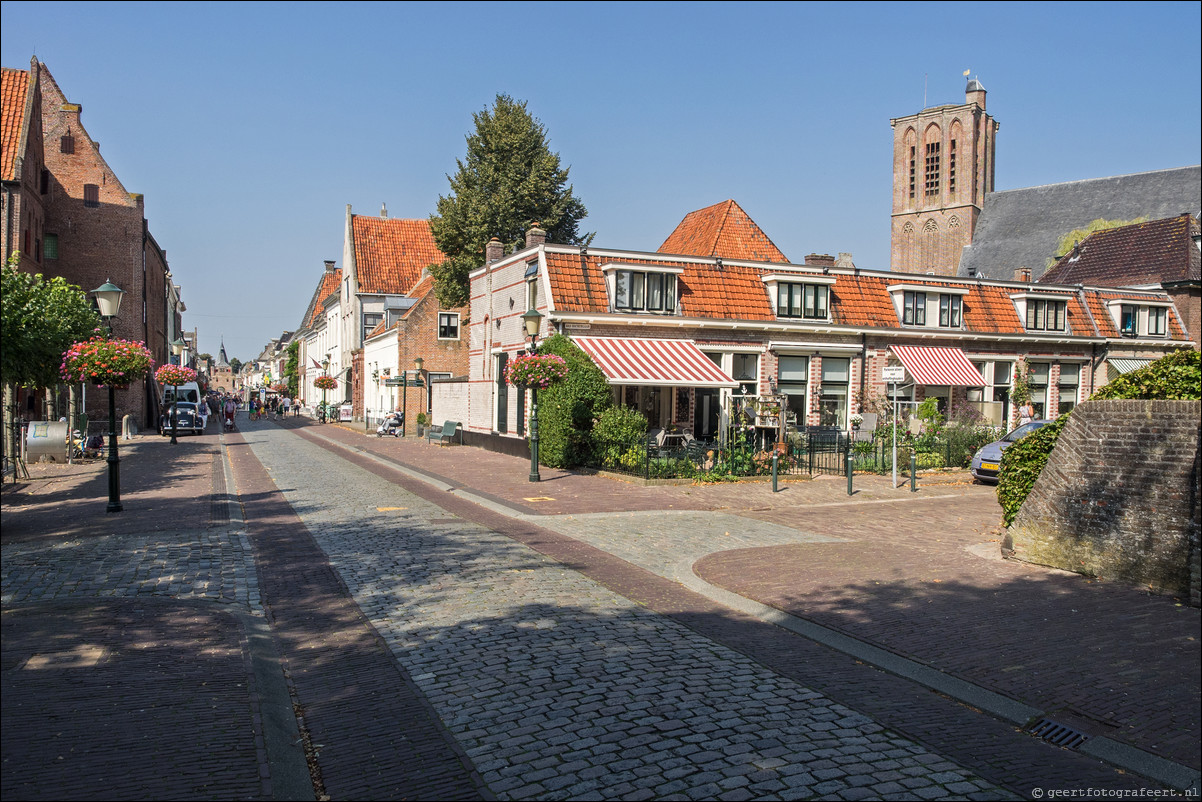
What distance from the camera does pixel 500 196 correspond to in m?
37.8

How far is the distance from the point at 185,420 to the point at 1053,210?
195 ft

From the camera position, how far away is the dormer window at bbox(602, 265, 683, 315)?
24.4 metres

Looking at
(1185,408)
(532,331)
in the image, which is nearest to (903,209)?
(532,331)

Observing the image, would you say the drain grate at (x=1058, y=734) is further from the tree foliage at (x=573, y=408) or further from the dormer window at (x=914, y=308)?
the dormer window at (x=914, y=308)

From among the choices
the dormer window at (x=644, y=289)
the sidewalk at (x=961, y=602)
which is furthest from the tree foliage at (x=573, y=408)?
the sidewalk at (x=961, y=602)

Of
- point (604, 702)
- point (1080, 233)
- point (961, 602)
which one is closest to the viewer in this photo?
point (604, 702)

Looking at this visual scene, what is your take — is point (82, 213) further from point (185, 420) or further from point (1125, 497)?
point (1125, 497)

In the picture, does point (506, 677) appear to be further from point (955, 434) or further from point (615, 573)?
point (955, 434)

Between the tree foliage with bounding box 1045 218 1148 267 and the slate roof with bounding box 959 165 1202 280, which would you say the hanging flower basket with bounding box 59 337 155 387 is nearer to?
the slate roof with bounding box 959 165 1202 280

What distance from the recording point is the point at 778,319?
26.5 m

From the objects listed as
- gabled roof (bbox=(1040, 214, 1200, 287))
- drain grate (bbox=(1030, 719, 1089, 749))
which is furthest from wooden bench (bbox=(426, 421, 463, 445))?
gabled roof (bbox=(1040, 214, 1200, 287))

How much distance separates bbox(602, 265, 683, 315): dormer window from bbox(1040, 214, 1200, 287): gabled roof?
25.7 metres

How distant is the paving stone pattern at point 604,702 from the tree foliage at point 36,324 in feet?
15.8

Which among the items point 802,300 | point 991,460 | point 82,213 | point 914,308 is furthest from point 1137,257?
point 82,213
